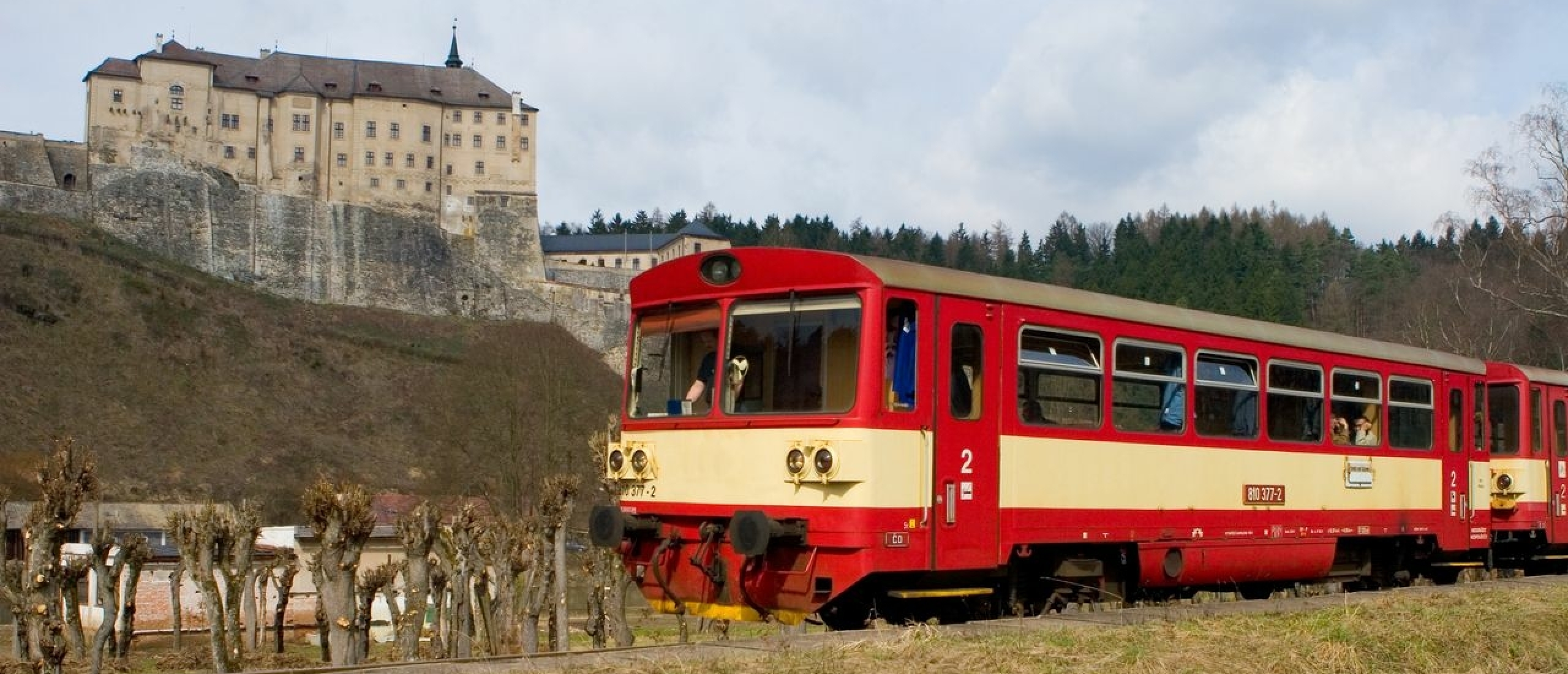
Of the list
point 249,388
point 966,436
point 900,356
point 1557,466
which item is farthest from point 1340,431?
point 249,388

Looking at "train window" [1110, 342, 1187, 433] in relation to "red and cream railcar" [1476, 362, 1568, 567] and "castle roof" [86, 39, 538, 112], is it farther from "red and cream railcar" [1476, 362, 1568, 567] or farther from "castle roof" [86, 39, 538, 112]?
"castle roof" [86, 39, 538, 112]

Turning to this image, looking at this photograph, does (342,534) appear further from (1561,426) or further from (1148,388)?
(1561,426)

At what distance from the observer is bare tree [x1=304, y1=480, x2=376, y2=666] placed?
1988 centimetres

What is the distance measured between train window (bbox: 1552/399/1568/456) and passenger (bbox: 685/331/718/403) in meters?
13.4

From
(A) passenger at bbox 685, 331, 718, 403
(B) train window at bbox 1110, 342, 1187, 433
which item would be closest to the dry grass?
(B) train window at bbox 1110, 342, 1187, 433

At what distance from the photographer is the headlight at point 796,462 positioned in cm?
1152

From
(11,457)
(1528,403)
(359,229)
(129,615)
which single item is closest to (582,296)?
(359,229)

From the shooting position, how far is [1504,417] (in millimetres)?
20000

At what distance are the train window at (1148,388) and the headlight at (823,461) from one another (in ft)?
10.7

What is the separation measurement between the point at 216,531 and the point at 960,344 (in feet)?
65.8

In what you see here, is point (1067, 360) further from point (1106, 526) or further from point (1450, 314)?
point (1450, 314)

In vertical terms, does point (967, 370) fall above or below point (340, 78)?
below

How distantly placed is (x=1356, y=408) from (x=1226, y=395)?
8.94 feet

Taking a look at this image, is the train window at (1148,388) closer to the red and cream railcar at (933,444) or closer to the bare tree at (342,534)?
the red and cream railcar at (933,444)
